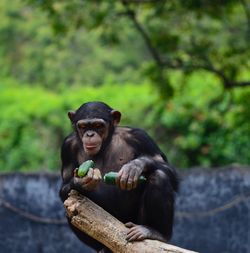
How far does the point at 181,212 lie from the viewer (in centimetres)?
768

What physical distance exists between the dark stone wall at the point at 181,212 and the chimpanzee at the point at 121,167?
2.24m

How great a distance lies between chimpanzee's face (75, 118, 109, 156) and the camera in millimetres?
4977

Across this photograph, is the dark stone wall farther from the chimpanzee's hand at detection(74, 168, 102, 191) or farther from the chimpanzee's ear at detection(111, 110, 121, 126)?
the chimpanzee's hand at detection(74, 168, 102, 191)

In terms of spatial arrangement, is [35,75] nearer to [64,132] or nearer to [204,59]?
[64,132]

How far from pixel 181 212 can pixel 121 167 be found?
255cm

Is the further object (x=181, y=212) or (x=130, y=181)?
(x=181, y=212)

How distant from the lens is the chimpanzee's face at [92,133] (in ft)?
16.3

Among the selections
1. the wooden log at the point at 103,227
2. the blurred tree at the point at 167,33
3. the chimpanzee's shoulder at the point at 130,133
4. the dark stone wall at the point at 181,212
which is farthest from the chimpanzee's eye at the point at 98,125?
the blurred tree at the point at 167,33

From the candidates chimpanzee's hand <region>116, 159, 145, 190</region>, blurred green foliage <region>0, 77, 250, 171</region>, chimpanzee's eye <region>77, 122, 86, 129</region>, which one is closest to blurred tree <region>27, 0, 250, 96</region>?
blurred green foliage <region>0, 77, 250, 171</region>

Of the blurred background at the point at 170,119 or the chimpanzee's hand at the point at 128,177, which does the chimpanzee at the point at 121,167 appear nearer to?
the chimpanzee's hand at the point at 128,177

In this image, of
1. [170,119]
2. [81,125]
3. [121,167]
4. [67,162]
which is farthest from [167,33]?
[81,125]

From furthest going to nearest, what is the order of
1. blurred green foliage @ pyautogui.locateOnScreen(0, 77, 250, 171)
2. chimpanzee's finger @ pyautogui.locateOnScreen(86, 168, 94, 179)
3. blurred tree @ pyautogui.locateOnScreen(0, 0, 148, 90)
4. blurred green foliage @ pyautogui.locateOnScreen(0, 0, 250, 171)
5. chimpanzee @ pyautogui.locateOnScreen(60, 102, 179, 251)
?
blurred tree @ pyautogui.locateOnScreen(0, 0, 148, 90) < blurred green foliage @ pyautogui.locateOnScreen(0, 77, 250, 171) < blurred green foliage @ pyautogui.locateOnScreen(0, 0, 250, 171) < chimpanzee @ pyautogui.locateOnScreen(60, 102, 179, 251) < chimpanzee's finger @ pyautogui.locateOnScreen(86, 168, 94, 179)

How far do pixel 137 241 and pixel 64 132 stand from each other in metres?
7.54

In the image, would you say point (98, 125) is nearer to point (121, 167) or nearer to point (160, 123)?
point (121, 167)
